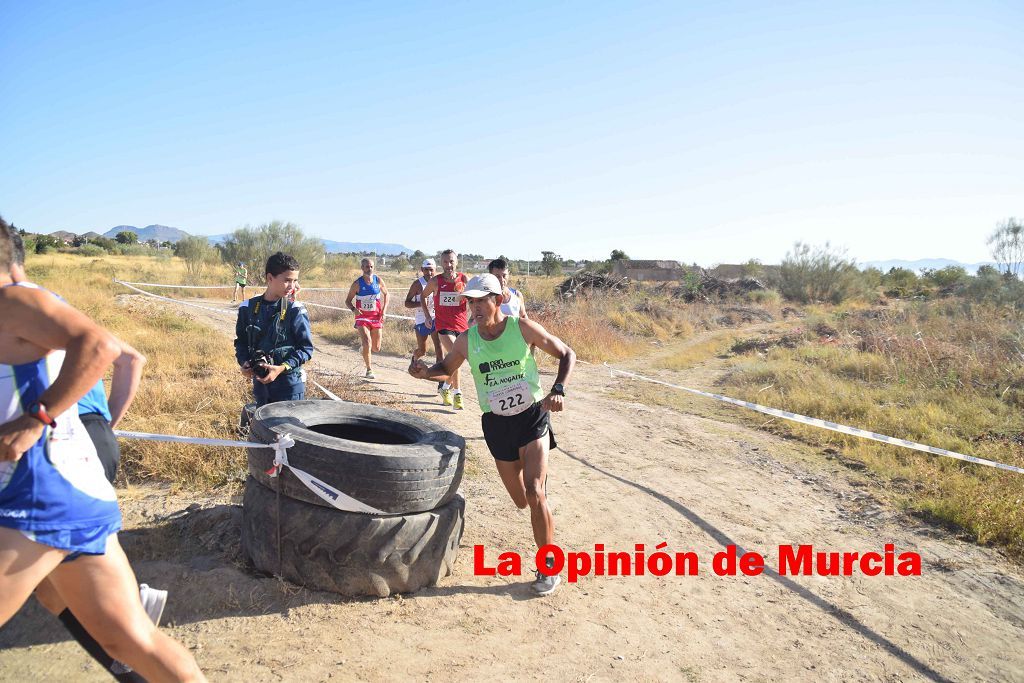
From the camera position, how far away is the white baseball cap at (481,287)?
4.04 meters

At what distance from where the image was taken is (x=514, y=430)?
408cm

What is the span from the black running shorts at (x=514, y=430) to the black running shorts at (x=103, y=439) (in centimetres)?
206

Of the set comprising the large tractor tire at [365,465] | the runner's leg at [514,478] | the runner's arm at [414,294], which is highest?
the runner's arm at [414,294]

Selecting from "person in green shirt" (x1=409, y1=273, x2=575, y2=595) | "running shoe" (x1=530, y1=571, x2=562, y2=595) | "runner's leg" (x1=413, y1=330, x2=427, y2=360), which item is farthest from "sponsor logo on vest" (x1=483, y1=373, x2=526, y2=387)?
"running shoe" (x1=530, y1=571, x2=562, y2=595)

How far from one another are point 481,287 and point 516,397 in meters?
0.77

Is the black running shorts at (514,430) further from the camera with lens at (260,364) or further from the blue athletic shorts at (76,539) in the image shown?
the blue athletic shorts at (76,539)

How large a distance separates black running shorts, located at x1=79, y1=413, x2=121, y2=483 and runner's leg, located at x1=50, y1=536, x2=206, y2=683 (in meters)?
0.86

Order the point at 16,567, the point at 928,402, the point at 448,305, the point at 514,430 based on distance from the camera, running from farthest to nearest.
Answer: the point at 928,402 < the point at 448,305 < the point at 514,430 < the point at 16,567

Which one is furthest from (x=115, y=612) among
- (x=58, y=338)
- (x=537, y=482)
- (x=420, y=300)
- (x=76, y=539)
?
(x=420, y=300)

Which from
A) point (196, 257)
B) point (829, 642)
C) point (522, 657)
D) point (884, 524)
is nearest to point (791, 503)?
point (884, 524)

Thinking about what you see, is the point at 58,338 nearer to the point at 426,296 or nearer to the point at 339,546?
the point at 339,546

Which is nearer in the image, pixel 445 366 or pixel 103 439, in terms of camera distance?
pixel 103 439

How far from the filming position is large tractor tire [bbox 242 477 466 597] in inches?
137

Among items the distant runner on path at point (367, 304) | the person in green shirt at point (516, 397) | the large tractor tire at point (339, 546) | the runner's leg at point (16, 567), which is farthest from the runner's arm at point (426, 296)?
the runner's leg at point (16, 567)
